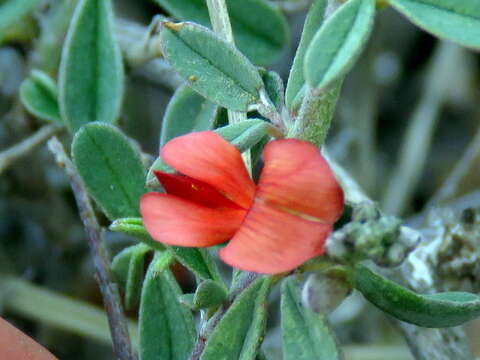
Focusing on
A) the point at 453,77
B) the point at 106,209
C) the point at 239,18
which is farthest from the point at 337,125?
the point at 106,209

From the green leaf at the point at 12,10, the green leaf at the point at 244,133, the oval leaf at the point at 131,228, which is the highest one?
the green leaf at the point at 244,133

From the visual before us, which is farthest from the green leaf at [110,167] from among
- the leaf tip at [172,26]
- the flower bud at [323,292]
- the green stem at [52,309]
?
the green stem at [52,309]

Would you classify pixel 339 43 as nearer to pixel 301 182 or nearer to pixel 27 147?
pixel 301 182

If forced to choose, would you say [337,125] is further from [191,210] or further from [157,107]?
[191,210]

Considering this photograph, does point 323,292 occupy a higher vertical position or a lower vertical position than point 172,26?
lower

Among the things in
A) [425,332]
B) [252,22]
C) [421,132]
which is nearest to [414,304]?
[425,332]

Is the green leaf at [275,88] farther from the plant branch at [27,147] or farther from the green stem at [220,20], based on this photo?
the plant branch at [27,147]
